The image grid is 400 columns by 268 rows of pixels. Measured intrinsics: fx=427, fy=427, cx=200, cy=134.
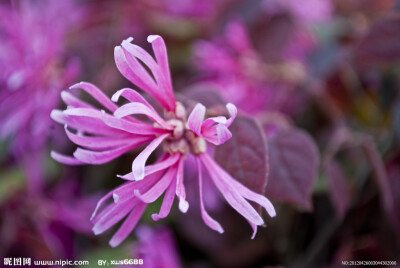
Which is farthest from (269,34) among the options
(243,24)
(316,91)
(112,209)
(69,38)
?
(112,209)

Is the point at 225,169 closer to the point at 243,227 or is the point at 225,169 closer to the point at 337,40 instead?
A: the point at 243,227

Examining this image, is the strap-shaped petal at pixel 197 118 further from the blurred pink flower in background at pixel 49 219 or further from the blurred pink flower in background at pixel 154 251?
the blurred pink flower in background at pixel 49 219

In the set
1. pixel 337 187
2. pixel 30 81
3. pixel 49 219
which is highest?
pixel 30 81

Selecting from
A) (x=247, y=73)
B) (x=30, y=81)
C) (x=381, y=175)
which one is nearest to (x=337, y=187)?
(x=381, y=175)

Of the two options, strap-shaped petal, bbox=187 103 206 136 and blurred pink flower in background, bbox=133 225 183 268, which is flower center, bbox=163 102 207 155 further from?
blurred pink flower in background, bbox=133 225 183 268

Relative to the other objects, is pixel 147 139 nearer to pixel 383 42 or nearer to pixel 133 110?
pixel 133 110

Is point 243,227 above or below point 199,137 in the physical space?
below
